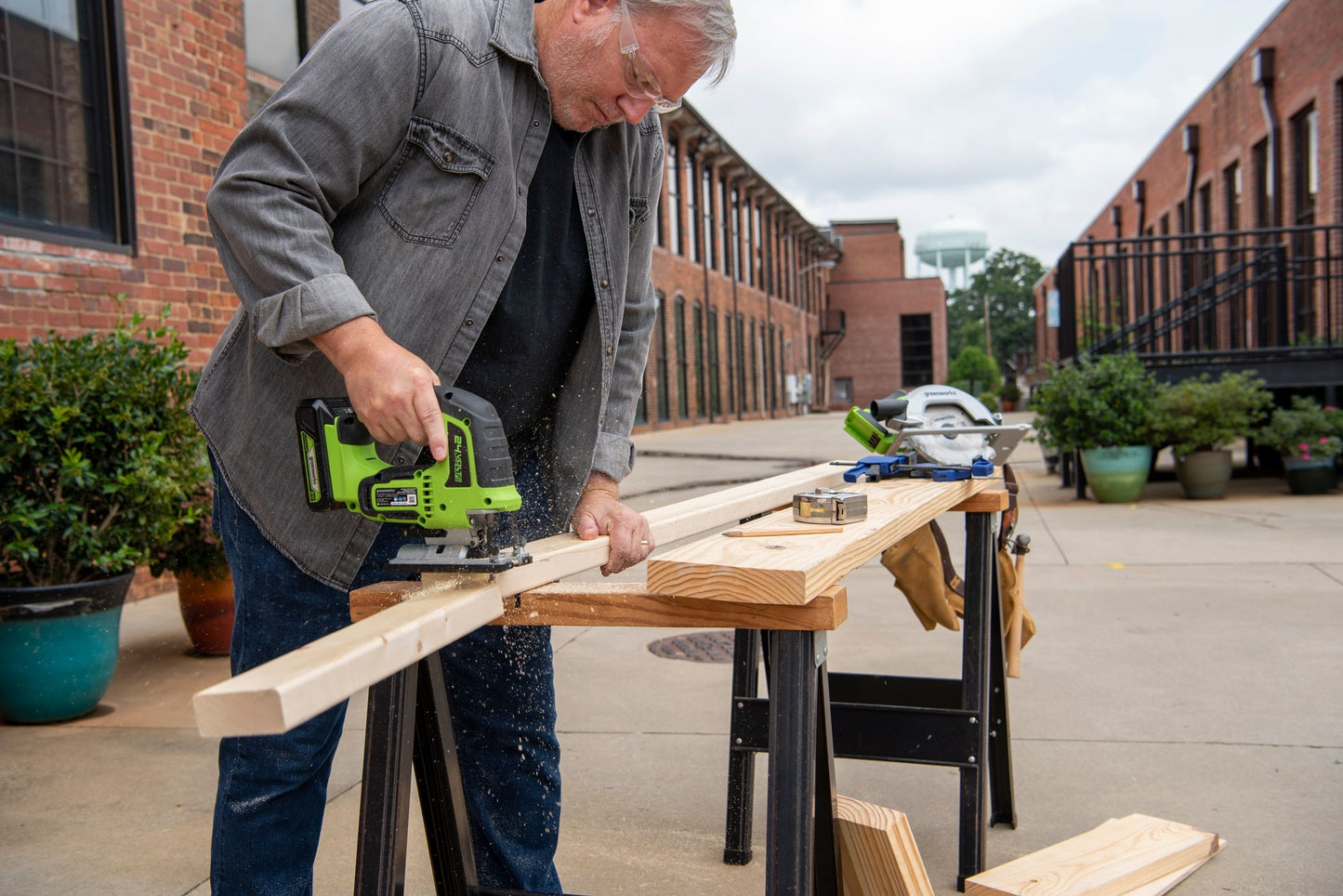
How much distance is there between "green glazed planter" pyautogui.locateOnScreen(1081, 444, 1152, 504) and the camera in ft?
34.4

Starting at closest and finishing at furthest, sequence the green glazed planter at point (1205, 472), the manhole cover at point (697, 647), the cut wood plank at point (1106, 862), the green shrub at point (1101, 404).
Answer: the cut wood plank at point (1106, 862) < the manhole cover at point (697, 647) < the green shrub at point (1101, 404) < the green glazed planter at point (1205, 472)

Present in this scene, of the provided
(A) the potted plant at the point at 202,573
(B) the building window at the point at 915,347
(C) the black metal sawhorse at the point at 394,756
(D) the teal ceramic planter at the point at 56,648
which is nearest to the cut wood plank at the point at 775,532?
(C) the black metal sawhorse at the point at 394,756

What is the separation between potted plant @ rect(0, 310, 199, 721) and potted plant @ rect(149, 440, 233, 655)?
1.08 ft

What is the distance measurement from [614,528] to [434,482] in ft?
1.84

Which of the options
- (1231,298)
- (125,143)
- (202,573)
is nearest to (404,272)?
(202,573)

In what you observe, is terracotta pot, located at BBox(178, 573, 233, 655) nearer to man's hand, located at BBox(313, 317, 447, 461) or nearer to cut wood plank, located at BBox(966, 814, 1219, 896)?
cut wood plank, located at BBox(966, 814, 1219, 896)

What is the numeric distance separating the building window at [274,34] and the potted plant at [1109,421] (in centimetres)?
751

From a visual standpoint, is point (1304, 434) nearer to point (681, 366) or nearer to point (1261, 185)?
point (1261, 185)

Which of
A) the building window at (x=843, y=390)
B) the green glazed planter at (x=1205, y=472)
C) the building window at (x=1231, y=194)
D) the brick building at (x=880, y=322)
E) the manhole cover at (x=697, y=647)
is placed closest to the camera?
the manhole cover at (x=697, y=647)

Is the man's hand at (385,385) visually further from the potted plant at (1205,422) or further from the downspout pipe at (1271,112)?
the downspout pipe at (1271,112)

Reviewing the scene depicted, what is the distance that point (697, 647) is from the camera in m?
5.59

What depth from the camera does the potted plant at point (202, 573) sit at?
4891 millimetres

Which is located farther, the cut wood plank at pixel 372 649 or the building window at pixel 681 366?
the building window at pixel 681 366

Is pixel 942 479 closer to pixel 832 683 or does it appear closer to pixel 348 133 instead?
pixel 832 683
